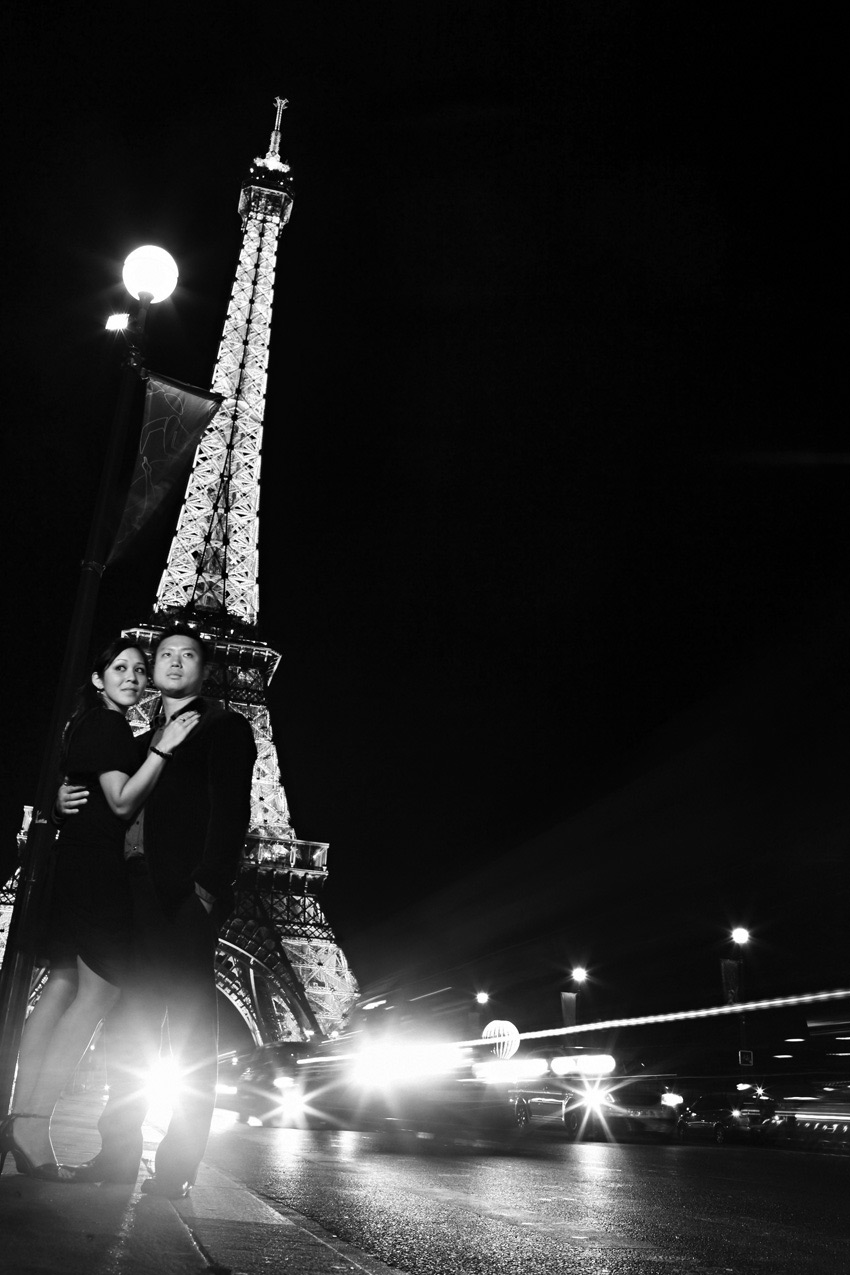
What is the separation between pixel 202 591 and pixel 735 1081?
34725mm

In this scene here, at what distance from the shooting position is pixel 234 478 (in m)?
51.9

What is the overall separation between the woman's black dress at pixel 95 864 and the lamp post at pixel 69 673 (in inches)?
32.1

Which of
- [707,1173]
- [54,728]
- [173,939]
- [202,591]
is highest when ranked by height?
[202,591]

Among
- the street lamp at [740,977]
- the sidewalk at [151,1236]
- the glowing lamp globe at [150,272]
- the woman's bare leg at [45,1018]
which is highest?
the glowing lamp globe at [150,272]

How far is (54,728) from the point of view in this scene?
237 inches

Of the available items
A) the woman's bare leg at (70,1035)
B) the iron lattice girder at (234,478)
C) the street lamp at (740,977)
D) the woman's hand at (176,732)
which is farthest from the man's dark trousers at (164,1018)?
the iron lattice girder at (234,478)

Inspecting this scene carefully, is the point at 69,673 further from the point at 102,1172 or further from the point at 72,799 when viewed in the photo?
the point at 102,1172

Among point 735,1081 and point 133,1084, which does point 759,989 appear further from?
point 133,1084

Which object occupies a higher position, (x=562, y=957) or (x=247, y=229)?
(x=247, y=229)

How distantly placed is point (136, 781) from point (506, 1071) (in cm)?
1264

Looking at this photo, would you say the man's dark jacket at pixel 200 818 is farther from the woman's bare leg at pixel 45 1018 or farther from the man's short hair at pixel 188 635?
the woman's bare leg at pixel 45 1018

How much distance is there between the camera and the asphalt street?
359cm

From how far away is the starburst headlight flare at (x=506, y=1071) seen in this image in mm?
15312

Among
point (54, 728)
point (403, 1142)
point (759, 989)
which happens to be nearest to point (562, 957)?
point (759, 989)
